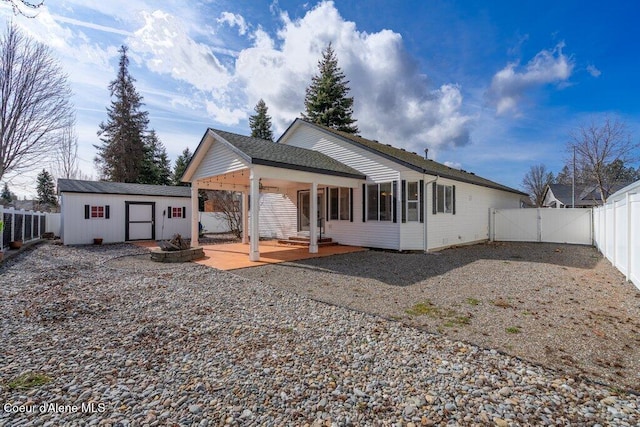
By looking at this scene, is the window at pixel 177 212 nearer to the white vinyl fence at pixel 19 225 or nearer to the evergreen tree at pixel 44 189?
the white vinyl fence at pixel 19 225

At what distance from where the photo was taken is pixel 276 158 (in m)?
9.21

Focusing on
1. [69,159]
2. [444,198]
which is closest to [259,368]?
[444,198]

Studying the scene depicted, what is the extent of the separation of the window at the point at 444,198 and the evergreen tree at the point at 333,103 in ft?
53.5

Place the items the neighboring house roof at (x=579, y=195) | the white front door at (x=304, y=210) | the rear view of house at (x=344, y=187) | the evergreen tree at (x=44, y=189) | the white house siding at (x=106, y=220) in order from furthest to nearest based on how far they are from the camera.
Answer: the evergreen tree at (x=44, y=189) < the neighboring house roof at (x=579, y=195) < the white front door at (x=304, y=210) < the white house siding at (x=106, y=220) < the rear view of house at (x=344, y=187)

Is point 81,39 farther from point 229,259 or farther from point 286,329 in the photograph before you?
point 286,329

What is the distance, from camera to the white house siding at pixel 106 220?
43.8 ft

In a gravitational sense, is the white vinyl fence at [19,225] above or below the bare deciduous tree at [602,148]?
below

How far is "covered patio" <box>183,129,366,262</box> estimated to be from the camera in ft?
28.2

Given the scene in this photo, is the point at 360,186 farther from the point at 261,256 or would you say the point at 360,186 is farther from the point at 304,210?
the point at 261,256

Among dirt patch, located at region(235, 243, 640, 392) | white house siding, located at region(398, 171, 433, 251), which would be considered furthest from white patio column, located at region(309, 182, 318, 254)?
white house siding, located at region(398, 171, 433, 251)

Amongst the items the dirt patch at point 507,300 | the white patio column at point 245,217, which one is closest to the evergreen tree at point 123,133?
the white patio column at point 245,217

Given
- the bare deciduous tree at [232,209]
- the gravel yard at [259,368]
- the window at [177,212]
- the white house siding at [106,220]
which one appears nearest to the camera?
the gravel yard at [259,368]

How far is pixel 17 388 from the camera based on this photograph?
2.52 m

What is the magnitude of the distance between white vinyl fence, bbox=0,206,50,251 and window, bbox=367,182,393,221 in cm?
1211
